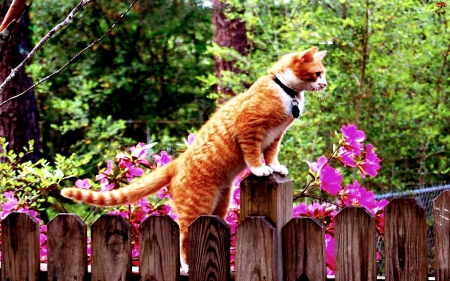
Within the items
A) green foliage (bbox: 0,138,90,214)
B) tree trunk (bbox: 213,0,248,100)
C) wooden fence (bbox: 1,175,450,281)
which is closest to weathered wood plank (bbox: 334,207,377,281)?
wooden fence (bbox: 1,175,450,281)

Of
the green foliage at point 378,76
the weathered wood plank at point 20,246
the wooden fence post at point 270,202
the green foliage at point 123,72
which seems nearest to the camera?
the wooden fence post at point 270,202

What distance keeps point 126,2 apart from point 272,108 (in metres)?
5.40

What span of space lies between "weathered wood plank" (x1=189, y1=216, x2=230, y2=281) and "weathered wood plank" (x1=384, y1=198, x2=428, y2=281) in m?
0.40

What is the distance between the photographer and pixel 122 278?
1694 mm

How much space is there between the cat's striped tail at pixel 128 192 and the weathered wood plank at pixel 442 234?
857mm

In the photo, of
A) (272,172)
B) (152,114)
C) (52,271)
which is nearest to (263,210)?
(272,172)

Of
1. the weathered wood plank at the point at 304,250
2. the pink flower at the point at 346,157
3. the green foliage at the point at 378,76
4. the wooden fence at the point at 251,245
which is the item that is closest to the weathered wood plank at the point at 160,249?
the wooden fence at the point at 251,245

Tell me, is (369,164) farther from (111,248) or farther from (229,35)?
(229,35)

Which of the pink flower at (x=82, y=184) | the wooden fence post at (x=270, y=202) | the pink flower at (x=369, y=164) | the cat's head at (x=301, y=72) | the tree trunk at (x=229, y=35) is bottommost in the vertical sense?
the wooden fence post at (x=270, y=202)

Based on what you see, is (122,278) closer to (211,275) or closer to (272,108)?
(211,275)

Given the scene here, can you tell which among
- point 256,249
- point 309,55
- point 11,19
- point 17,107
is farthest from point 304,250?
point 17,107

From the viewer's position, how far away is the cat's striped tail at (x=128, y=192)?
73.2 inches

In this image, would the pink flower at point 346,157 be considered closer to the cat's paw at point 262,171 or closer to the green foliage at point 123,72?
the cat's paw at point 262,171

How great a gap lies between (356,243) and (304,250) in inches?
5.1
